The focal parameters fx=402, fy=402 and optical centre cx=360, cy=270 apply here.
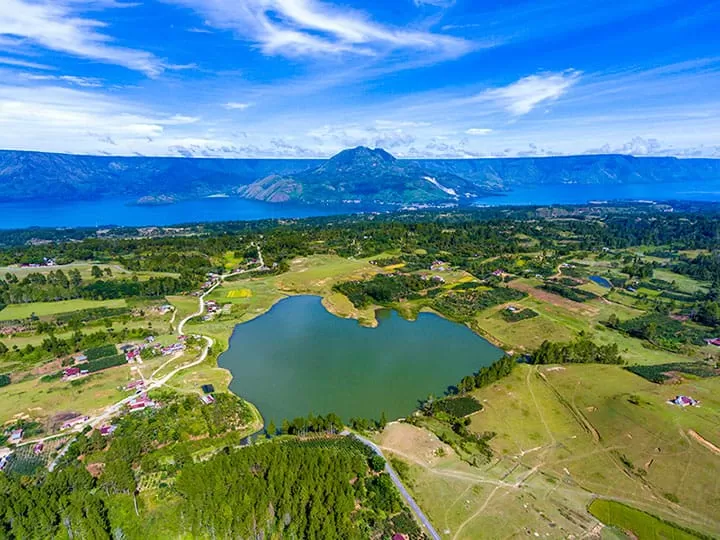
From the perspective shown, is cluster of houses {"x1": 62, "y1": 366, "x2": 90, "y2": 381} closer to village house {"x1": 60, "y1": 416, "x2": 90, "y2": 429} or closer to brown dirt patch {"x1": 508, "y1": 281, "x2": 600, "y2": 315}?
village house {"x1": 60, "y1": 416, "x2": 90, "y2": 429}

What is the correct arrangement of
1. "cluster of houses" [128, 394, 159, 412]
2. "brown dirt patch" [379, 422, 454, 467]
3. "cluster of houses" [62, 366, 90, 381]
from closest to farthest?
"brown dirt patch" [379, 422, 454, 467] → "cluster of houses" [128, 394, 159, 412] → "cluster of houses" [62, 366, 90, 381]

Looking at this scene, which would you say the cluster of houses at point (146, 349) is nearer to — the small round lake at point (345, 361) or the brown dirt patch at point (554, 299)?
the small round lake at point (345, 361)

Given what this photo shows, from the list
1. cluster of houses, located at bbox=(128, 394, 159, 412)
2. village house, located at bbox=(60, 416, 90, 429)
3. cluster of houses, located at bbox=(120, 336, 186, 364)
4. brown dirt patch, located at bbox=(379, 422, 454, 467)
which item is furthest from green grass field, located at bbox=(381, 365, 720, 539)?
cluster of houses, located at bbox=(120, 336, 186, 364)

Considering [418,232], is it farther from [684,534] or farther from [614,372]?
[684,534]

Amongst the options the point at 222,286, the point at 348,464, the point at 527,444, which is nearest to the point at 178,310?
the point at 222,286

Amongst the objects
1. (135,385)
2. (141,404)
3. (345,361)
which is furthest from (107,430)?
(345,361)
